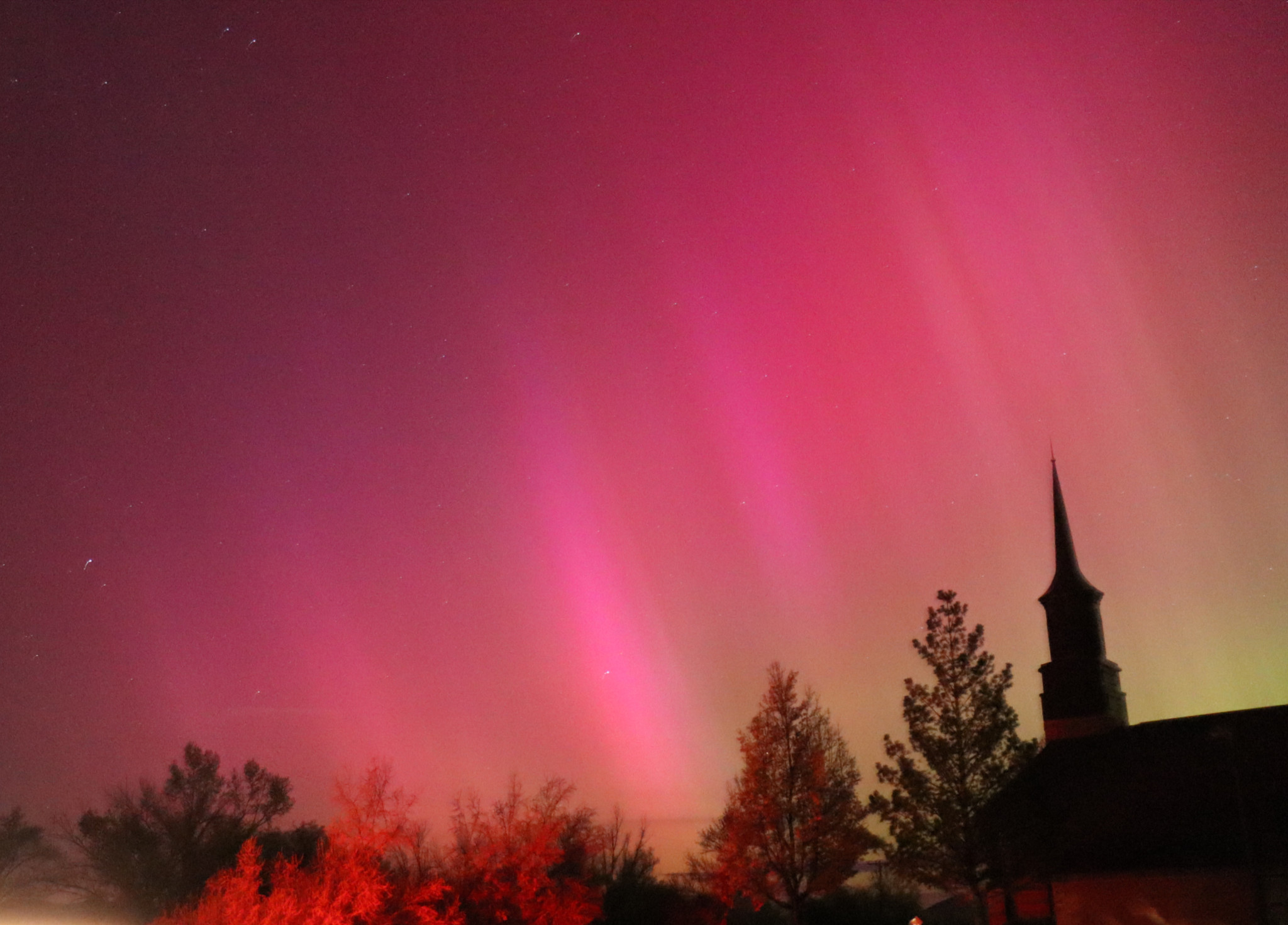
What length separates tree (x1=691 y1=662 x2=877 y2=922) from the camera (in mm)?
36250

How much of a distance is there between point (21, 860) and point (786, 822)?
31.4 metres

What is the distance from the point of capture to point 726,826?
3706cm

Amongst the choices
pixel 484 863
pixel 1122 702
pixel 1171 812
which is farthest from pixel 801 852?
pixel 1122 702

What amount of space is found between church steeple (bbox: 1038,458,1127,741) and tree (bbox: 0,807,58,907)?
45089mm

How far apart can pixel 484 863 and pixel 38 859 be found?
2260 centimetres

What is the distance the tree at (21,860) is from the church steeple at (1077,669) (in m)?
45.1

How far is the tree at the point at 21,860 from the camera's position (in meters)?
42.1

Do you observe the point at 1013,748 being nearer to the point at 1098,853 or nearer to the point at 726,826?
the point at 1098,853

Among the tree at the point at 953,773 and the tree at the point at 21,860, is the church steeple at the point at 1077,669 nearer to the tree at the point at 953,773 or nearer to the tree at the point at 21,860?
the tree at the point at 953,773

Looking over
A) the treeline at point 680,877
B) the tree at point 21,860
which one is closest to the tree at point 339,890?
the treeline at point 680,877

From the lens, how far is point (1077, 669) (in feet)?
169

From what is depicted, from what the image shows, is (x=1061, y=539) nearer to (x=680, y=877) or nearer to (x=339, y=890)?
(x=680, y=877)

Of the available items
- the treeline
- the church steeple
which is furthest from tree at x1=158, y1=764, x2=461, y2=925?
the church steeple

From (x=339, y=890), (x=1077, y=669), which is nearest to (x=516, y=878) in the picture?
(x=339, y=890)
